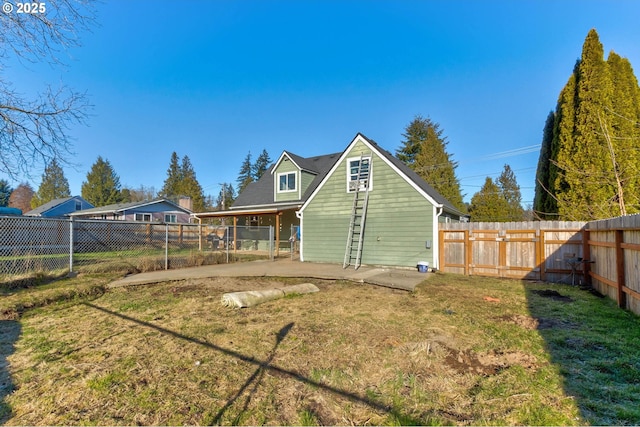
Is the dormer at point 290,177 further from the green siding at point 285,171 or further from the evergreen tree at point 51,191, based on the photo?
the evergreen tree at point 51,191

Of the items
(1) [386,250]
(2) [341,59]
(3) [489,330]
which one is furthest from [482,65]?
(3) [489,330]

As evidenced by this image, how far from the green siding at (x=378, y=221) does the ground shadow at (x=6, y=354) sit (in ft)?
31.7

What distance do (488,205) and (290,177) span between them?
65.1 ft

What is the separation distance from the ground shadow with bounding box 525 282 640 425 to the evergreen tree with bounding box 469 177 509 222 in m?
21.9

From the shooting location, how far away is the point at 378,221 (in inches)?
457

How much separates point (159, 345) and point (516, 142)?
30.7 metres

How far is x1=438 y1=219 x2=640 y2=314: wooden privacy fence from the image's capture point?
533 centimetres

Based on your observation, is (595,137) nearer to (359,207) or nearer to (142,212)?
(359,207)

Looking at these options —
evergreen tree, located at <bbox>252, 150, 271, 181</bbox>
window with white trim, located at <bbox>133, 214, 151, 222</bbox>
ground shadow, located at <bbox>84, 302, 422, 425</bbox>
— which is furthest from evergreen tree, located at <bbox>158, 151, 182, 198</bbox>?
ground shadow, located at <bbox>84, 302, 422, 425</bbox>

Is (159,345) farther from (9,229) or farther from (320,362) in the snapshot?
(9,229)

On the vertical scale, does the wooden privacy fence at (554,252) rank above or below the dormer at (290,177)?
below

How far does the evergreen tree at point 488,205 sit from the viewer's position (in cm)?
2627

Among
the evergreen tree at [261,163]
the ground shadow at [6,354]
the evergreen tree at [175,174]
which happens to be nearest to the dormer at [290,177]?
the ground shadow at [6,354]

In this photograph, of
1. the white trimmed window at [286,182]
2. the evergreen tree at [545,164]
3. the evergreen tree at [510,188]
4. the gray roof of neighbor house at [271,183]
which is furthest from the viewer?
the evergreen tree at [510,188]
